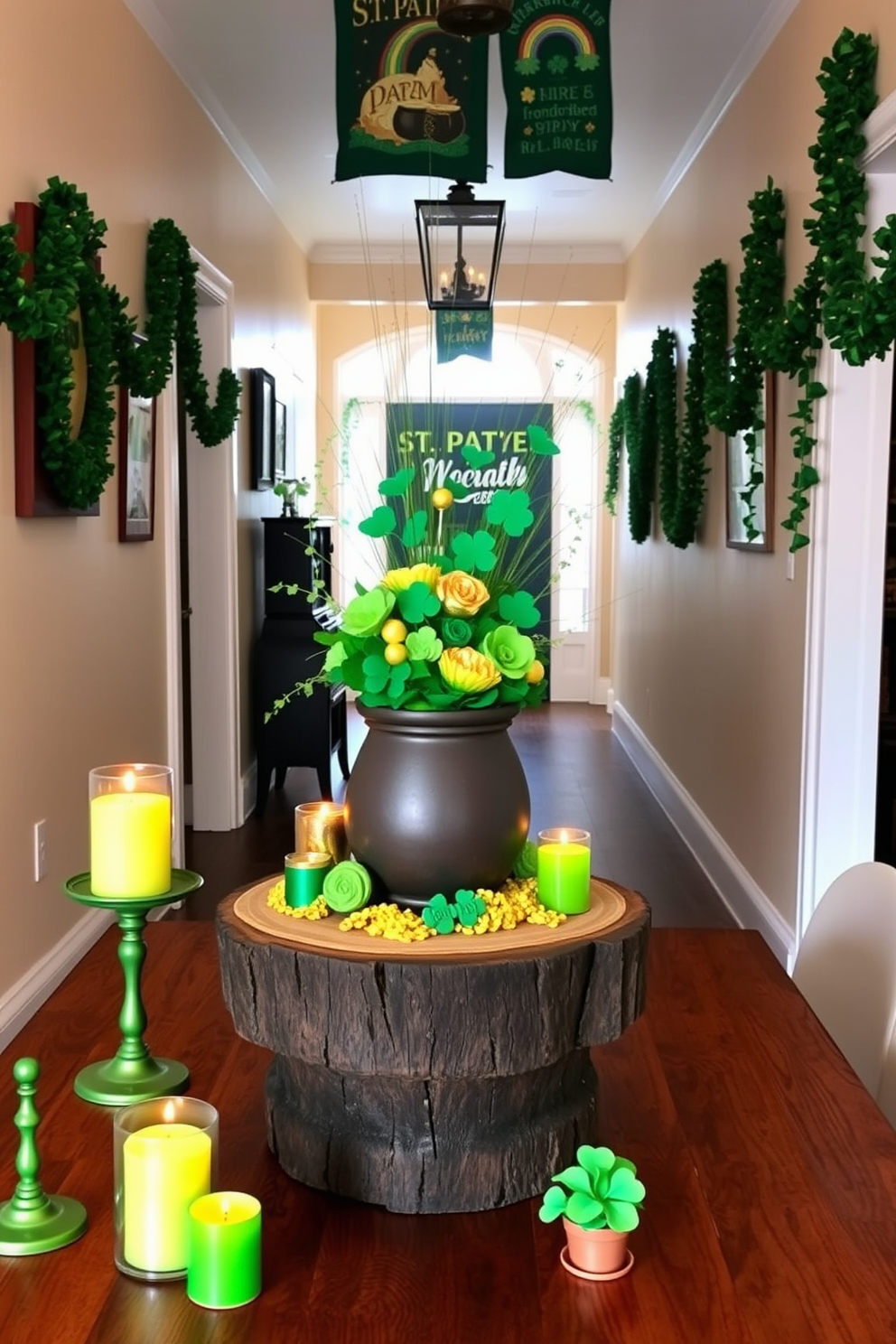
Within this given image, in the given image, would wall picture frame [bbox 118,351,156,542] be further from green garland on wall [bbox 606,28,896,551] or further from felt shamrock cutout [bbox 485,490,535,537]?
felt shamrock cutout [bbox 485,490,535,537]

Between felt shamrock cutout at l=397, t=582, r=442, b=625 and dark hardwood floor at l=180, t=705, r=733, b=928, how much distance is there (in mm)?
3476

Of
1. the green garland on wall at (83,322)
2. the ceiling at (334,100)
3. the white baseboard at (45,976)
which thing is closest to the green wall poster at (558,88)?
the ceiling at (334,100)

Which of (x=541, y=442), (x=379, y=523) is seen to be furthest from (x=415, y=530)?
(x=541, y=442)

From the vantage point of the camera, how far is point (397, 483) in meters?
1.32

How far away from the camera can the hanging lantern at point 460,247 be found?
468 cm

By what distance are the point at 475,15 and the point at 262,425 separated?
174 inches

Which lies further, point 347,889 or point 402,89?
point 402,89

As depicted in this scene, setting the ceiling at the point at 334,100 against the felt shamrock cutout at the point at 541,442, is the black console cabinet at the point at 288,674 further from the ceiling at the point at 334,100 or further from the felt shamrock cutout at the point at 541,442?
the felt shamrock cutout at the point at 541,442

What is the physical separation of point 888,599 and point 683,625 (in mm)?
2095

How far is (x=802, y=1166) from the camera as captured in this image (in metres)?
1.28

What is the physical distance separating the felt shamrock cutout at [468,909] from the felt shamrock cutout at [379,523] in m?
0.37

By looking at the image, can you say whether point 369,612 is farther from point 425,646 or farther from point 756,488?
point 756,488

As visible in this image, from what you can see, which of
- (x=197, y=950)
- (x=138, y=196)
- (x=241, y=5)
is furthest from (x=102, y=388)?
(x=197, y=950)

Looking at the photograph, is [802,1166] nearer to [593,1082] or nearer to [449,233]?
[593,1082]
